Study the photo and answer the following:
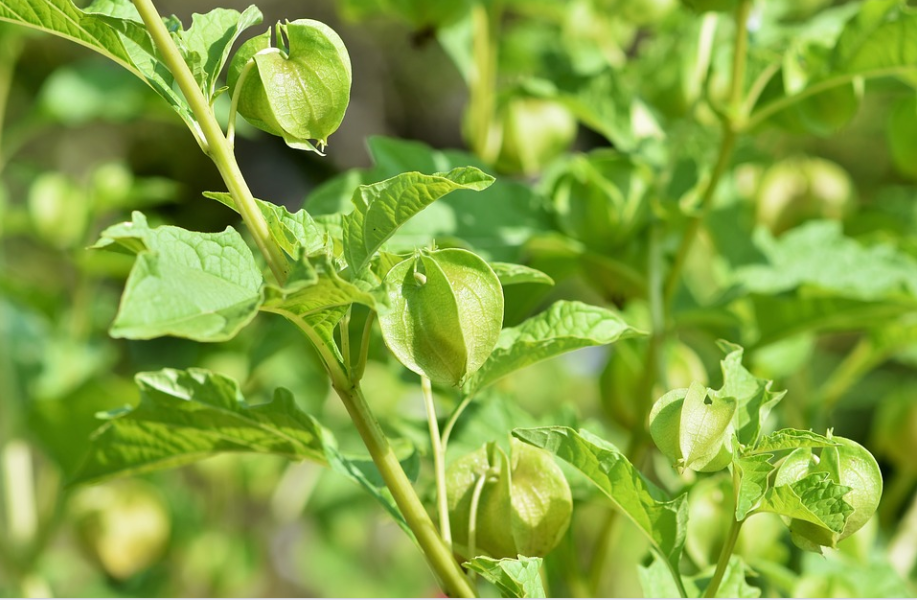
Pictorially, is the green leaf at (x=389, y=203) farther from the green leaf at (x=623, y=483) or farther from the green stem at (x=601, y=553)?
the green stem at (x=601, y=553)

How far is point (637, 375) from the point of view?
Result: 0.68m

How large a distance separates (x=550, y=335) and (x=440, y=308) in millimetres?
87

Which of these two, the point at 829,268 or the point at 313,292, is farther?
the point at 829,268

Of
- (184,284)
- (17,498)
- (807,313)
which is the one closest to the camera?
(184,284)

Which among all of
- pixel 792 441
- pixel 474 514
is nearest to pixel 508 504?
pixel 474 514

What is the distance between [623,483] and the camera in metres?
0.40

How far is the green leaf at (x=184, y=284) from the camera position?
0.93ft

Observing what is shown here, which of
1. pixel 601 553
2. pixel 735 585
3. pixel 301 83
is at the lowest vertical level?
pixel 601 553

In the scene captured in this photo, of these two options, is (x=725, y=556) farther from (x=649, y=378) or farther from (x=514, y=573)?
(x=649, y=378)

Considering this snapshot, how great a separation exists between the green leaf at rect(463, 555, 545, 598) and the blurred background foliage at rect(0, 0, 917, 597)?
6.0 inches

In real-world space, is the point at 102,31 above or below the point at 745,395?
above

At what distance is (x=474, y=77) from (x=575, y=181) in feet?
0.84

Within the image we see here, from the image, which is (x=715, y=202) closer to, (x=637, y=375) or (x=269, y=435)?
(x=637, y=375)

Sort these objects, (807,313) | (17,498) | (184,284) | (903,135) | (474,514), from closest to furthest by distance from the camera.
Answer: (184,284) → (474,514) → (807,313) → (903,135) → (17,498)
